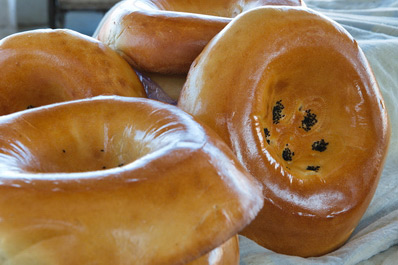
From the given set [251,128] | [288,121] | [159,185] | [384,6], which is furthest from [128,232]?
[384,6]

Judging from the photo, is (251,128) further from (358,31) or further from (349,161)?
(358,31)

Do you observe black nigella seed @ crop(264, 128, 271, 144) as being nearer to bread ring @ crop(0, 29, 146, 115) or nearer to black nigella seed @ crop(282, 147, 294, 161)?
black nigella seed @ crop(282, 147, 294, 161)

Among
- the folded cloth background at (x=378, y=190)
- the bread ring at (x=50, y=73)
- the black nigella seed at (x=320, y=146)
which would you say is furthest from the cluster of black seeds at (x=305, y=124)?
the bread ring at (x=50, y=73)

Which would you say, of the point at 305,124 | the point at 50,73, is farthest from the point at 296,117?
the point at 50,73

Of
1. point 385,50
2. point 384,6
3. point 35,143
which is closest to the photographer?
point 35,143

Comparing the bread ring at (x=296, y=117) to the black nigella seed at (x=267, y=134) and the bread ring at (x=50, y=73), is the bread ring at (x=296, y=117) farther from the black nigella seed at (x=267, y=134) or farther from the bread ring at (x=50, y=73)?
the bread ring at (x=50, y=73)

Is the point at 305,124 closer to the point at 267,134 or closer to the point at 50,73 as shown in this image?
the point at 267,134

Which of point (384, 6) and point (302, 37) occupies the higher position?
point (302, 37)
